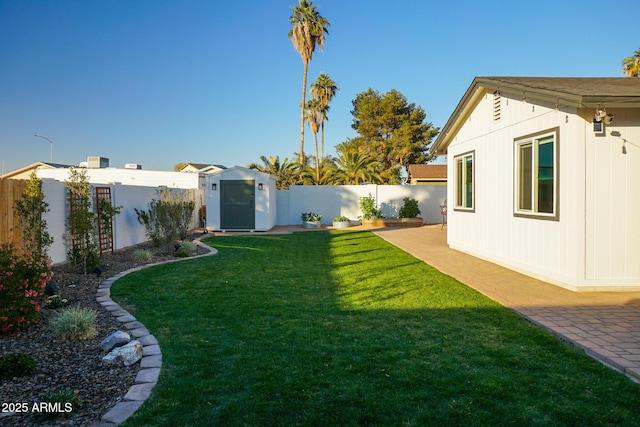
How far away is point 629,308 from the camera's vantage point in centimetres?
539

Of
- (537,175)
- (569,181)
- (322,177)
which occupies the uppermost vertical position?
(322,177)

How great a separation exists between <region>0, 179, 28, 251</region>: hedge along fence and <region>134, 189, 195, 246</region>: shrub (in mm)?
4267

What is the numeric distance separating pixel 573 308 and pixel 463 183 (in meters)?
5.97

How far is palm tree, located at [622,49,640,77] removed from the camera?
72.9 ft

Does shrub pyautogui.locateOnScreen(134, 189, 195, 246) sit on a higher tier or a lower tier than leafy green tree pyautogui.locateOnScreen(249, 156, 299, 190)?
lower

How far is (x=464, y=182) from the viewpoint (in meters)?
10.9

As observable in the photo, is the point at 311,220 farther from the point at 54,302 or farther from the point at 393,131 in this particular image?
the point at 393,131

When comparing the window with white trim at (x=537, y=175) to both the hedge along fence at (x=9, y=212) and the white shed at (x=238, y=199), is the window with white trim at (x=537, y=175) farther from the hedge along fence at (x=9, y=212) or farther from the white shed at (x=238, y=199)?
the white shed at (x=238, y=199)

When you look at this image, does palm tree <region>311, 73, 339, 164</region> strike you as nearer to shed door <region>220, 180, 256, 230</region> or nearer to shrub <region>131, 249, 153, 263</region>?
shed door <region>220, 180, 256, 230</region>

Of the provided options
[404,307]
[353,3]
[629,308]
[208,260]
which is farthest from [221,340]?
[353,3]

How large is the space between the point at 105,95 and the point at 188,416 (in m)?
16.7

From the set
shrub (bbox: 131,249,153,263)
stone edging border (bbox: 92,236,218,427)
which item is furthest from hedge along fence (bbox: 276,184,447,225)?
stone edging border (bbox: 92,236,218,427)

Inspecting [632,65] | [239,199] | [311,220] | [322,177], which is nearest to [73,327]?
[239,199]

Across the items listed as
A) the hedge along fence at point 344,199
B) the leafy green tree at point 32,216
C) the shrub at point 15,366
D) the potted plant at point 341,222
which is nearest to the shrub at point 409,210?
the hedge along fence at point 344,199
